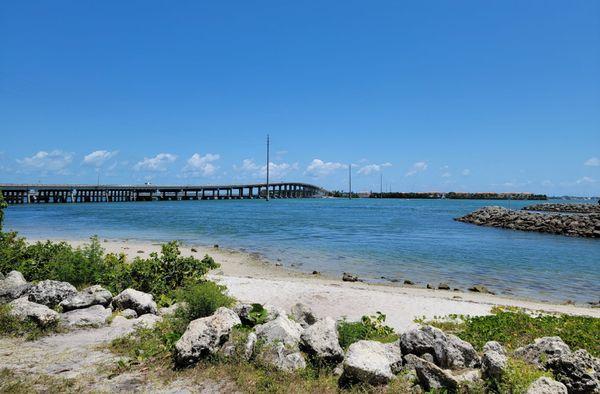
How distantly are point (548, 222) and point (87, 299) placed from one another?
54.2 m

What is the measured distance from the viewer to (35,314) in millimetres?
7902

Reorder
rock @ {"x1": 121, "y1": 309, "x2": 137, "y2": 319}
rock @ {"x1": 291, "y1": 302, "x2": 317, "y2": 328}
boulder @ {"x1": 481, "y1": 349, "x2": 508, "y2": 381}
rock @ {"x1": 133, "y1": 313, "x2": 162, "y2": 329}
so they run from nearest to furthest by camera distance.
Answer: boulder @ {"x1": 481, "y1": 349, "x2": 508, "y2": 381}, rock @ {"x1": 133, "y1": 313, "x2": 162, "y2": 329}, rock @ {"x1": 291, "y1": 302, "x2": 317, "y2": 328}, rock @ {"x1": 121, "y1": 309, "x2": 137, "y2": 319}

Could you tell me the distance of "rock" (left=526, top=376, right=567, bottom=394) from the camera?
4.91 meters

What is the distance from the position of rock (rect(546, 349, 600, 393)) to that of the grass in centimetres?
200

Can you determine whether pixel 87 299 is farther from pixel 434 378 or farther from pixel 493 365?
pixel 493 365

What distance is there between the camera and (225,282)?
49.1 feet

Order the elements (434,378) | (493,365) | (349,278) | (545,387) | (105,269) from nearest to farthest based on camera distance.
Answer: (545,387) → (493,365) → (434,378) → (105,269) → (349,278)

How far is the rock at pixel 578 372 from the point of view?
5406 mm

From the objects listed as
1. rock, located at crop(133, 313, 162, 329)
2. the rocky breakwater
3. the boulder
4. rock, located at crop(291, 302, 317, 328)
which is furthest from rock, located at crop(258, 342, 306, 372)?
the rocky breakwater

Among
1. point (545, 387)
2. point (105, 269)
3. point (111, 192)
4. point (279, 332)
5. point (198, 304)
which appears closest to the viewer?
point (545, 387)

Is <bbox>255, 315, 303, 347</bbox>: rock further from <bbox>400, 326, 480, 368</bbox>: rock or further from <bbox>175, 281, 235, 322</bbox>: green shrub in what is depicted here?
<bbox>400, 326, 480, 368</bbox>: rock

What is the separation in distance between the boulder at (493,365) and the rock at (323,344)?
6.97ft

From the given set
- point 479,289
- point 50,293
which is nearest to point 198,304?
point 50,293

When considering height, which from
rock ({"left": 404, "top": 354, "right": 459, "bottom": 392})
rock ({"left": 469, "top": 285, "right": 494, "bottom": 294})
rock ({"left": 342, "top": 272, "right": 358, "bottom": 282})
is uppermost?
rock ({"left": 404, "top": 354, "right": 459, "bottom": 392})
